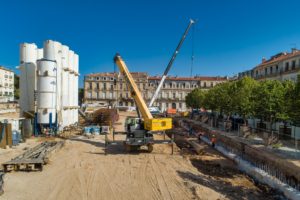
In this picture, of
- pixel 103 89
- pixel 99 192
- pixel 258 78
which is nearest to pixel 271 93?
pixel 99 192

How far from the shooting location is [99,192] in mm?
10594

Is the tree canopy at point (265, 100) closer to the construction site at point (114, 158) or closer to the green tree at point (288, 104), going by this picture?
the green tree at point (288, 104)

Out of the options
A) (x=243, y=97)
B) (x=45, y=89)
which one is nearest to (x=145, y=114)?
(x=45, y=89)

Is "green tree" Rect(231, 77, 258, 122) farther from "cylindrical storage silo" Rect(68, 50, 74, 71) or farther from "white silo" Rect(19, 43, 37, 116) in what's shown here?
"white silo" Rect(19, 43, 37, 116)

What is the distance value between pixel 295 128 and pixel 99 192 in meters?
19.6

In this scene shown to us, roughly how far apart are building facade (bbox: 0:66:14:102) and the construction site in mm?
57996

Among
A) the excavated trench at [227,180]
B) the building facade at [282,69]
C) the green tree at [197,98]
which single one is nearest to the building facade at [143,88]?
the green tree at [197,98]

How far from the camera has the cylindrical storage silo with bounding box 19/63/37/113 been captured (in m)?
26.5

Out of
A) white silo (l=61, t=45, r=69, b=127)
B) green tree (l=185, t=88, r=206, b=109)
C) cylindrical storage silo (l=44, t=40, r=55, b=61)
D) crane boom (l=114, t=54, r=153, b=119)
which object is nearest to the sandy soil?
crane boom (l=114, t=54, r=153, b=119)

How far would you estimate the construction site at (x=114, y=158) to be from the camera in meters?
11.1

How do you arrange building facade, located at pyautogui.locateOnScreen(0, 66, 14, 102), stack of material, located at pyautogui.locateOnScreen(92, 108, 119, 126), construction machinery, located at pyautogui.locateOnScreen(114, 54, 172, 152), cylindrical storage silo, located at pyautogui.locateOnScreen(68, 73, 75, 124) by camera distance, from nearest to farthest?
construction machinery, located at pyautogui.locateOnScreen(114, 54, 172, 152), cylindrical storage silo, located at pyautogui.locateOnScreen(68, 73, 75, 124), stack of material, located at pyautogui.locateOnScreen(92, 108, 119, 126), building facade, located at pyautogui.locateOnScreen(0, 66, 14, 102)

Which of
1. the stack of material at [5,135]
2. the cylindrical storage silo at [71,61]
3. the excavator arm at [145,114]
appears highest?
the cylindrical storage silo at [71,61]

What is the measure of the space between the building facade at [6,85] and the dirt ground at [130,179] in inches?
2800

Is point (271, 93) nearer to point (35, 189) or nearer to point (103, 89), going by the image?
point (35, 189)
